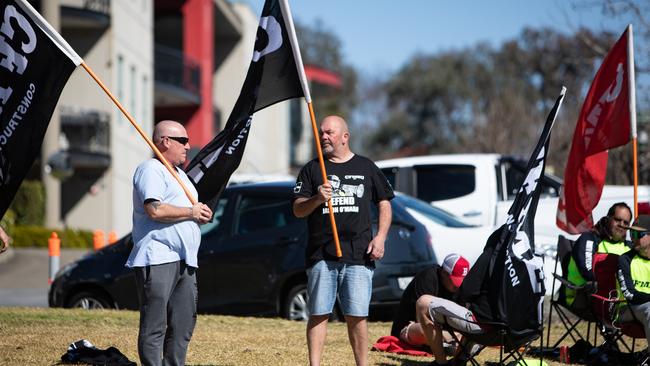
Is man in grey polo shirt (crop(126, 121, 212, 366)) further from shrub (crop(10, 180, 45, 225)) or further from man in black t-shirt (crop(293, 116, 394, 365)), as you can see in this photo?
shrub (crop(10, 180, 45, 225))

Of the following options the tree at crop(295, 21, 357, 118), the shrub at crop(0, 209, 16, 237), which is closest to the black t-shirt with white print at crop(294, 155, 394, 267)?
the shrub at crop(0, 209, 16, 237)

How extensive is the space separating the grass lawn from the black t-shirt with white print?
1.53m

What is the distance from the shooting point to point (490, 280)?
25.0 ft

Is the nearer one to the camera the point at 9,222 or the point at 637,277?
the point at 637,277

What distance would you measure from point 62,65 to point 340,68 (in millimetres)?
74376

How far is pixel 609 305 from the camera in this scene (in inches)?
361

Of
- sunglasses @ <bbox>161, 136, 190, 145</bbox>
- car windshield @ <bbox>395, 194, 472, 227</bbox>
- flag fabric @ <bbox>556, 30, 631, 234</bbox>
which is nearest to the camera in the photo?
sunglasses @ <bbox>161, 136, 190, 145</bbox>

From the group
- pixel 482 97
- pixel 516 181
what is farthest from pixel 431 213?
pixel 482 97

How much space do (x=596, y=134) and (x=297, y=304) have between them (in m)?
3.90

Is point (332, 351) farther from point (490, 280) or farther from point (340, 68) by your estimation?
point (340, 68)

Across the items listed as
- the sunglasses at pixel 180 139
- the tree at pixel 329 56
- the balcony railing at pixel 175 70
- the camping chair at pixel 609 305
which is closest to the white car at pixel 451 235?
the camping chair at pixel 609 305

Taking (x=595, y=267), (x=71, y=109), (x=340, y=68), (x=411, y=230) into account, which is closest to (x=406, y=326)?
(x=595, y=267)

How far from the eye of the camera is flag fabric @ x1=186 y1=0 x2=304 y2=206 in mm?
7973

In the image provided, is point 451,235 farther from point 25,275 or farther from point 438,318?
point 25,275
